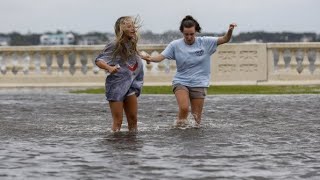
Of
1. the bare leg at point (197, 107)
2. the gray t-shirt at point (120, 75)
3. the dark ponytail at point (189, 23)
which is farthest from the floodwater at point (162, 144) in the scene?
the dark ponytail at point (189, 23)

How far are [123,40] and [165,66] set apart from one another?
16.8 meters

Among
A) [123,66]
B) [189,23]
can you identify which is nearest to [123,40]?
[123,66]

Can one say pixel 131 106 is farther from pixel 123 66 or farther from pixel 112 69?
pixel 112 69

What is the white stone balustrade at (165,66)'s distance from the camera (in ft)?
90.2

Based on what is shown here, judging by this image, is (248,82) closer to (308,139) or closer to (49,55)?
(49,55)

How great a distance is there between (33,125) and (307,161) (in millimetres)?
5417

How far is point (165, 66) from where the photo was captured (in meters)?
28.9

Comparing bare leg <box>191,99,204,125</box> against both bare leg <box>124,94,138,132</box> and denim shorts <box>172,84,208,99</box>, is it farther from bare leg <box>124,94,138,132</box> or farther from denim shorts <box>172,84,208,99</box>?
bare leg <box>124,94,138,132</box>

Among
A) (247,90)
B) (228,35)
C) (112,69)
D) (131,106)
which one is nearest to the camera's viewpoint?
(112,69)

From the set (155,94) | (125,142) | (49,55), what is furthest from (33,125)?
(49,55)

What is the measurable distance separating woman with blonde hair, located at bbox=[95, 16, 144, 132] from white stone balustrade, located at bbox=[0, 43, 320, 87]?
14902 mm

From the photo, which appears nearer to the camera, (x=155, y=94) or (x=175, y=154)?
(x=175, y=154)

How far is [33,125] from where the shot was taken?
14.2 m

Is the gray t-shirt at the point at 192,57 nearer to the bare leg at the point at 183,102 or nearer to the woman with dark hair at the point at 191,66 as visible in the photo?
the woman with dark hair at the point at 191,66
